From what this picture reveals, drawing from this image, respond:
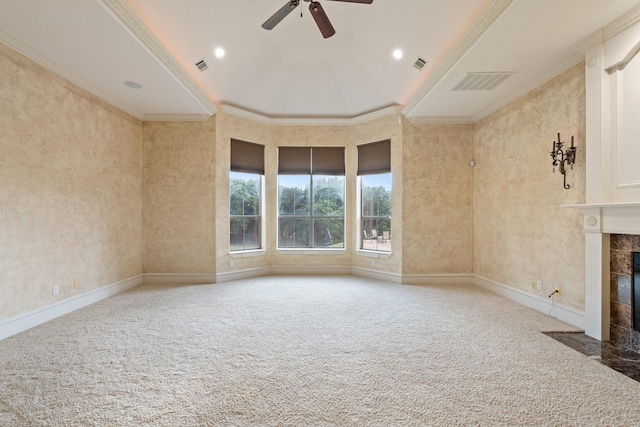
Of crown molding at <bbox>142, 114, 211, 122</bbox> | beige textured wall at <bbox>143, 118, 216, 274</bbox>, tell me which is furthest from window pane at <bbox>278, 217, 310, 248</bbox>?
crown molding at <bbox>142, 114, 211, 122</bbox>

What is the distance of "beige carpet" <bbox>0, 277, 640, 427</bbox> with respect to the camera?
5.91 feet

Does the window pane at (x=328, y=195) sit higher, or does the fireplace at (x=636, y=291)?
the window pane at (x=328, y=195)

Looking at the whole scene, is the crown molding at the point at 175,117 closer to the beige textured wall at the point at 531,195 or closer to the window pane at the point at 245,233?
the window pane at the point at 245,233

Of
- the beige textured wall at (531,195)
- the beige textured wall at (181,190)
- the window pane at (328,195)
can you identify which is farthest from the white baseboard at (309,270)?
the beige textured wall at (531,195)

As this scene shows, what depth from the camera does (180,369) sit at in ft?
7.57

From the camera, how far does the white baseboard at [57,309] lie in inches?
116

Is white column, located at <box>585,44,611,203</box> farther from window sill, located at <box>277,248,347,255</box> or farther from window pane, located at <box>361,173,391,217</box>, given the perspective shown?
window sill, located at <box>277,248,347,255</box>

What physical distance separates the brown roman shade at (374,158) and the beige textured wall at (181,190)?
9.37ft

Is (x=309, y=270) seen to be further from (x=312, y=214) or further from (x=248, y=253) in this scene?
(x=248, y=253)

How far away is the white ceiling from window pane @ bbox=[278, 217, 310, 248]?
84.8 inches

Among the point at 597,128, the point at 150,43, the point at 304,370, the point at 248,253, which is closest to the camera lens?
the point at 304,370

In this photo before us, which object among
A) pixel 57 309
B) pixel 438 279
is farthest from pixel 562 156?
pixel 57 309

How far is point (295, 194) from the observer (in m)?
6.06

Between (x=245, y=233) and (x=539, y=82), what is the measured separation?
17.1ft
